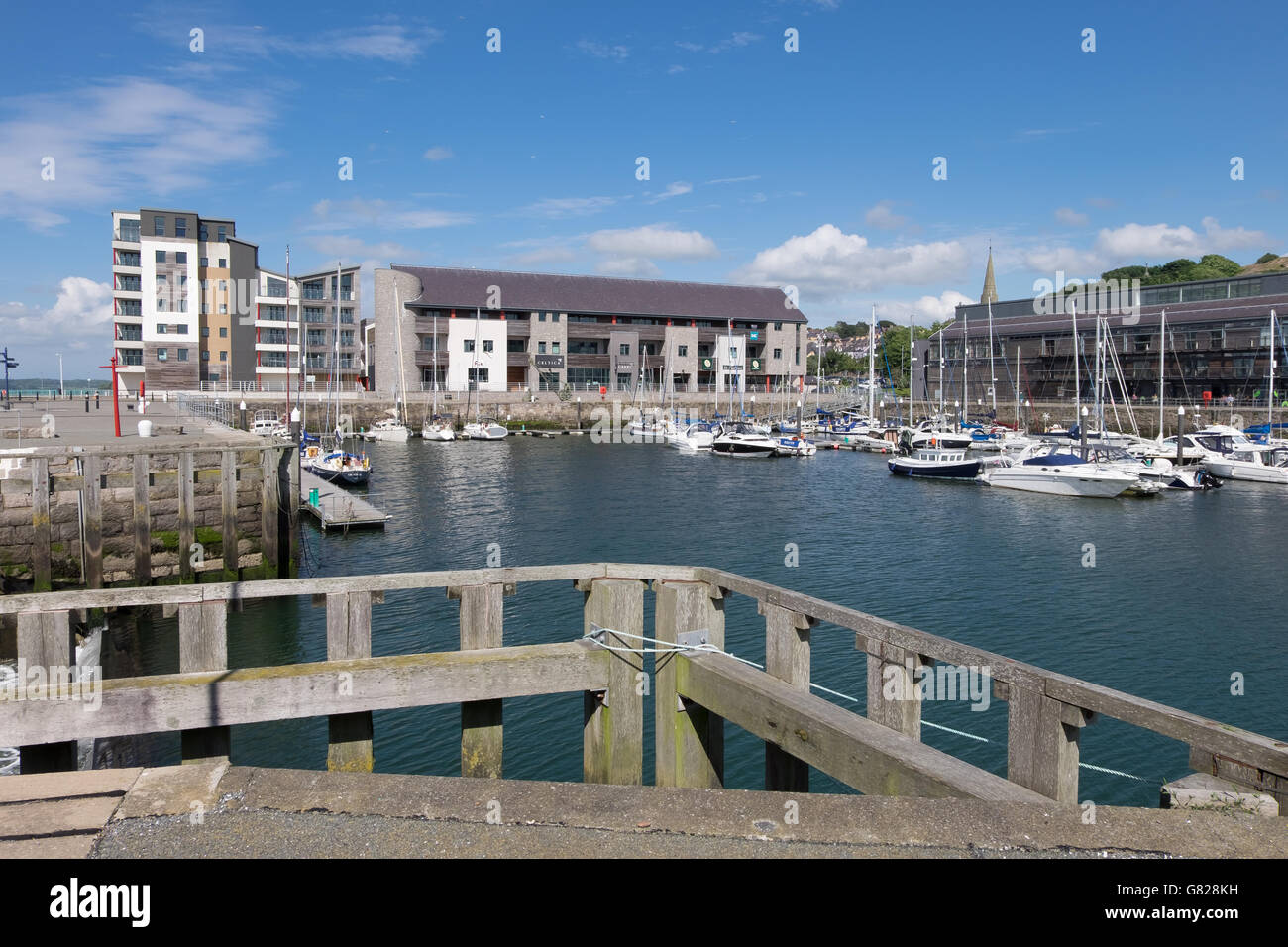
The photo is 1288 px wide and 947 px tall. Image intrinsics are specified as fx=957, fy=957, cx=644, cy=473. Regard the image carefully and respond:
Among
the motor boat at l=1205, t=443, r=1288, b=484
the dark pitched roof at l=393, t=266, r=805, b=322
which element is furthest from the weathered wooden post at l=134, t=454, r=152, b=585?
the dark pitched roof at l=393, t=266, r=805, b=322

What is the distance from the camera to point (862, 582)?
30.5m

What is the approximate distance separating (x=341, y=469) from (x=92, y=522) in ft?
99.6

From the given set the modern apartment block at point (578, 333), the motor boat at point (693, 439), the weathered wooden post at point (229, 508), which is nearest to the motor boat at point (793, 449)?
the motor boat at point (693, 439)

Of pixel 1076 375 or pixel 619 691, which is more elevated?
pixel 1076 375

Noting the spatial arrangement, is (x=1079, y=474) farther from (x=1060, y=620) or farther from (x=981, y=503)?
(x=1060, y=620)

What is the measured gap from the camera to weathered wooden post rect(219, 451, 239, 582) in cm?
2520

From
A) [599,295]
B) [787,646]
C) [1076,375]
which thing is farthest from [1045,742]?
[599,295]

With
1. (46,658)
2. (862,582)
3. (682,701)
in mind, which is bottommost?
(862,582)

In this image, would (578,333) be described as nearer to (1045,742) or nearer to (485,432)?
(485,432)

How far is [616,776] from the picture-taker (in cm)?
920

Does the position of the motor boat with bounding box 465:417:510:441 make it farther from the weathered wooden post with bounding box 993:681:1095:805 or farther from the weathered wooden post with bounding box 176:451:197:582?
the weathered wooden post with bounding box 993:681:1095:805

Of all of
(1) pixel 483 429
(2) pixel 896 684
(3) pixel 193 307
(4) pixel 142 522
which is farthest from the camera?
(3) pixel 193 307

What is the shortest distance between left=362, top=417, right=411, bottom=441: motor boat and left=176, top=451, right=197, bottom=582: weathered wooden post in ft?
212
